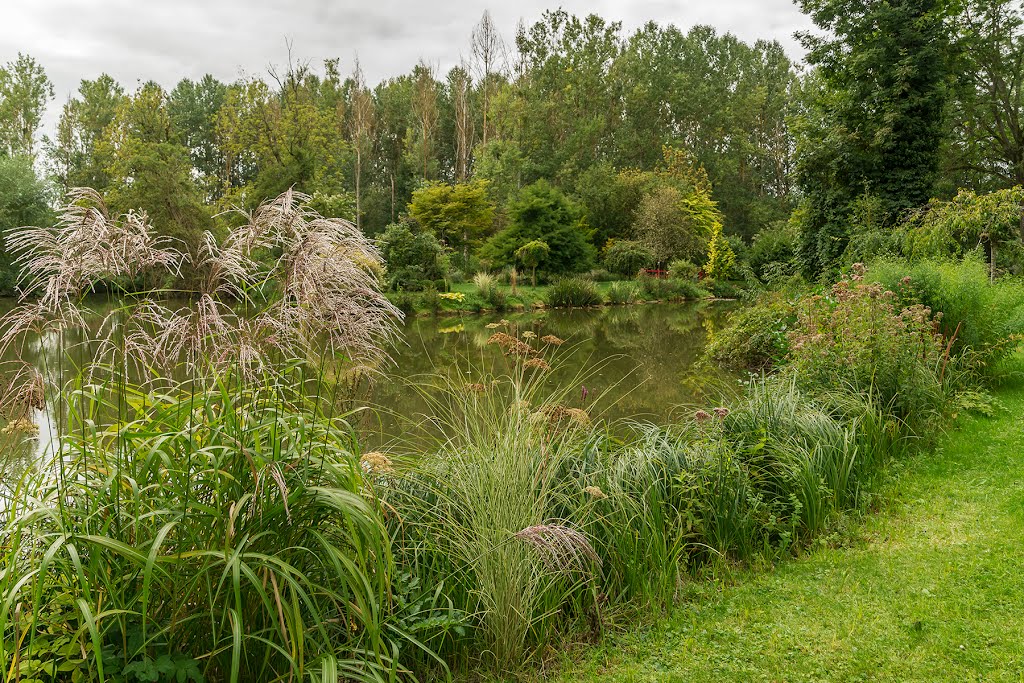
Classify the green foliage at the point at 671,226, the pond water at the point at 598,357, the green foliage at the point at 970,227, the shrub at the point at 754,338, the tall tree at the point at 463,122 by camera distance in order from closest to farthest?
1. the pond water at the point at 598,357
2. the green foliage at the point at 970,227
3. the shrub at the point at 754,338
4. the green foliage at the point at 671,226
5. the tall tree at the point at 463,122

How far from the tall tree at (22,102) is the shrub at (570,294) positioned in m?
27.2

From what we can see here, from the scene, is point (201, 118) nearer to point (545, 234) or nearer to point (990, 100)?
point (545, 234)

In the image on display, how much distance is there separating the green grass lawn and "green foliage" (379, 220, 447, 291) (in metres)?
18.6

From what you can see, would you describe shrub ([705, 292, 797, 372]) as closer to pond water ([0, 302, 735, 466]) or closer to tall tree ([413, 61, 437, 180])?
pond water ([0, 302, 735, 466])

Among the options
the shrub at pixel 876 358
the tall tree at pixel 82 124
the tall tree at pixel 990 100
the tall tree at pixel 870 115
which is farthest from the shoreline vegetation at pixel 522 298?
the tall tree at pixel 82 124

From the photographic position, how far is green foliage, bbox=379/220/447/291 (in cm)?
2178

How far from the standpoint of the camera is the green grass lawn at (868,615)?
2.64m

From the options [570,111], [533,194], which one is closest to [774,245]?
[533,194]

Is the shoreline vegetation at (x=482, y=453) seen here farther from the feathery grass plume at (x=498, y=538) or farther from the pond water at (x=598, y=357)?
the pond water at (x=598, y=357)

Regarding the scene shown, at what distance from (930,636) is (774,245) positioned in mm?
25051

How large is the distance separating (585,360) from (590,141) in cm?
2736

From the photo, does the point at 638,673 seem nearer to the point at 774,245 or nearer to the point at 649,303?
the point at 649,303

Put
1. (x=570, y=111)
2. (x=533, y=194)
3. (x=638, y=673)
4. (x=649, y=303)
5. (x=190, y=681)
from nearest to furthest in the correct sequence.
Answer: (x=190, y=681), (x=638, y=673), (x=649, y=303), (x=533, y=194), (x=570, y=111)

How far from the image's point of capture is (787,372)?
600cm
